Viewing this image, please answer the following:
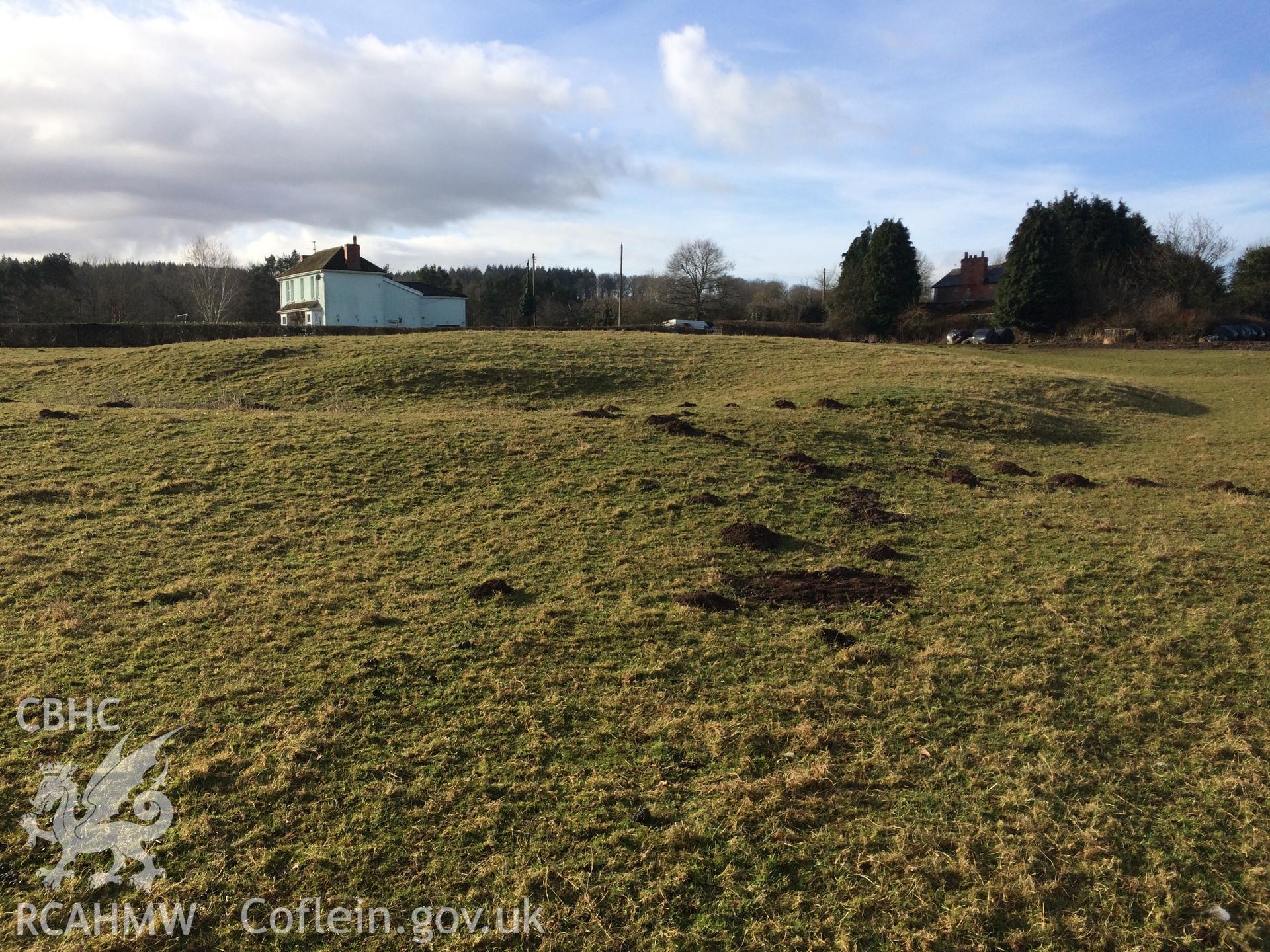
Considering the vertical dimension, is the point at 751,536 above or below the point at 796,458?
below

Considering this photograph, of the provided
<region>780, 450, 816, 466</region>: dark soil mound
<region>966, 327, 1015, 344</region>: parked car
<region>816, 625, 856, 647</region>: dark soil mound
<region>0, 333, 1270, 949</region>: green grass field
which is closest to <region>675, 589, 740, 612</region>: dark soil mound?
<region>0, 333, 1270, 949</region>: green grass field

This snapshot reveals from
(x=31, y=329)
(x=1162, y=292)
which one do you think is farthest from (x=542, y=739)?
(x=1162, y=292)

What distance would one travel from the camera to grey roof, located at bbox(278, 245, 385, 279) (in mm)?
62625

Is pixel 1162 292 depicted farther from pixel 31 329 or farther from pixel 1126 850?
pixel 31 329

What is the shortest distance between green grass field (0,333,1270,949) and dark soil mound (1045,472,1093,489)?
0.62 m

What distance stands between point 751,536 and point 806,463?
4004 millimetres

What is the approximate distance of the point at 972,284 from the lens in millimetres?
80500

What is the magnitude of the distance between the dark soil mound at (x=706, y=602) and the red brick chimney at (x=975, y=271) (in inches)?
3256

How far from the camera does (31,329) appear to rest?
35.8 m

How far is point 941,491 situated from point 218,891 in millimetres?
11211

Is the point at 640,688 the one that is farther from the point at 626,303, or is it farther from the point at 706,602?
the point at 626,303

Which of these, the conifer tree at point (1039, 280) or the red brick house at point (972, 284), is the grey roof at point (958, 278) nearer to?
the red brick house at point (972, 284)

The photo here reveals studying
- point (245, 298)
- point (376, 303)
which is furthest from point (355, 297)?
point (245, 298)

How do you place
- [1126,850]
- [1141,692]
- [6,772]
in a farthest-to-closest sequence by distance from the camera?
[1141,692], [6,772], [1126,850]
